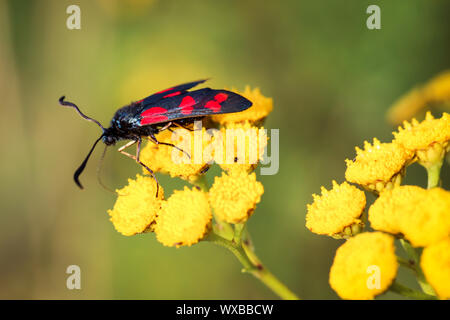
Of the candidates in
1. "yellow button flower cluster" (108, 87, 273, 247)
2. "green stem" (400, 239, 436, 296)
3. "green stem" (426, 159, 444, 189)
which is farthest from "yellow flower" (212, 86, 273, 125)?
"green stem" (400, 239, 436, 296)

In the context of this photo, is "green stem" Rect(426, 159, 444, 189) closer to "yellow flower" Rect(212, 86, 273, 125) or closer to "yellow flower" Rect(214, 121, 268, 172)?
"yellow flower" Rect(214, 121, 268, 172)

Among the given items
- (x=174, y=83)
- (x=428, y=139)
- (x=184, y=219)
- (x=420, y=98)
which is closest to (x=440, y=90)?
(x=420, y=98)

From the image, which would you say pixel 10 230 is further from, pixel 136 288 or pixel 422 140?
pixel 422 140

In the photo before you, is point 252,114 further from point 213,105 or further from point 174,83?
point 174,83

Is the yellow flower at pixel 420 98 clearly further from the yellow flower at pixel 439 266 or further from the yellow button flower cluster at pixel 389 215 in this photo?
the yellow flower at pixel 439 266

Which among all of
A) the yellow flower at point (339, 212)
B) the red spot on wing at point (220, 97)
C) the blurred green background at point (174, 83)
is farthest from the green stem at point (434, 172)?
the blurred green background at point (174, 83)
